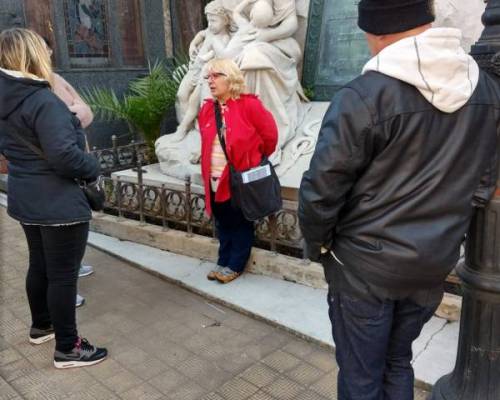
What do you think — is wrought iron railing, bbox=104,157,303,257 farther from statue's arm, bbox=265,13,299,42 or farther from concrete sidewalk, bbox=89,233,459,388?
statue's arm, bbox=265,13,299,42

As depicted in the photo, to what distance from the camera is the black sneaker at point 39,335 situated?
125 inches

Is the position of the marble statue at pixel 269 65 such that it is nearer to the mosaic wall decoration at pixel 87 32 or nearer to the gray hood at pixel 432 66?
the mosaic wall decoration at pixel 87 32

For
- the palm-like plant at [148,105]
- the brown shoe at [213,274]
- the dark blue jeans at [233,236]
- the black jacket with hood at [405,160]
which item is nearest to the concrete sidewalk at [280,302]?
the brown shoe at [213,274]

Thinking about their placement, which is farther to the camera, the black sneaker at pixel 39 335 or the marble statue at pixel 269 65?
the marble statue at pixel 269 65

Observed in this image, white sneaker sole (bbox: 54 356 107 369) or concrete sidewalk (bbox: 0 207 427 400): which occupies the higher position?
white sneaker sole (bbox: 54 356 107 369)

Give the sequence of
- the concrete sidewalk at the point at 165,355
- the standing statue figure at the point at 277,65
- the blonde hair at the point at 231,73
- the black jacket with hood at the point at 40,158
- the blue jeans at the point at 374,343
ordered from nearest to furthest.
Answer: the blue jeans at the point at 374,343
the black jacket with hood at the point at 40,158
the concrete sidewalk at the point at 165,355
the blonde hair at the point at 231,73
the standing statue figure at the point at 277,65

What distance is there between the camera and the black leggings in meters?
2.73

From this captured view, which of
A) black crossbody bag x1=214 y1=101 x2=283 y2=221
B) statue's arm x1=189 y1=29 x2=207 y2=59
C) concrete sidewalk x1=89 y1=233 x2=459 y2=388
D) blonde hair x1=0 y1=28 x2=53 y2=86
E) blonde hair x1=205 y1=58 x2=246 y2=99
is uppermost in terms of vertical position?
statue's arm x1=189 y1=29 x2=207 y2=59

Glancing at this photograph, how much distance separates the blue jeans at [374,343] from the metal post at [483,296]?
11.4 inches

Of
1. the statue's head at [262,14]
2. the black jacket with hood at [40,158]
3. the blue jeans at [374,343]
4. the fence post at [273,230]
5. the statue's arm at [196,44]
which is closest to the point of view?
the blue jeans at [374,343]

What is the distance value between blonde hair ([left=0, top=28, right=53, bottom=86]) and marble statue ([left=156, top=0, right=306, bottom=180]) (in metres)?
2.60

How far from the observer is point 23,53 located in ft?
8.36

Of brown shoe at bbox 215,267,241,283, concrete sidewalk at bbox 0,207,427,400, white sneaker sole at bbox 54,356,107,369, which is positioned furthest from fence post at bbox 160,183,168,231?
white sneaker sole at bbox 54,356,107,369

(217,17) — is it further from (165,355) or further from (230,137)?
(165,355)
